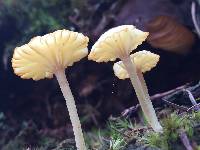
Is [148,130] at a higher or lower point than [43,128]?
lower

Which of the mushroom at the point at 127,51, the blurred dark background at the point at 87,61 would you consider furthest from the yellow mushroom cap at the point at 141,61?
the blurred dark background at the point at 87,61

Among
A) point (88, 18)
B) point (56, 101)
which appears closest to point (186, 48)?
point (88, 18)

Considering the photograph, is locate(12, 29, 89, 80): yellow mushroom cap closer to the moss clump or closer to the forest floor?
the forest floor

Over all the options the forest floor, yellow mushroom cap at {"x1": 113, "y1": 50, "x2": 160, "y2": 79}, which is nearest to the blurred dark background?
the forest floor

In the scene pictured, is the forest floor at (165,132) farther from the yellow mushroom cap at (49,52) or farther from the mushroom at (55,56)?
the yellow mushroom cap at (49,52)

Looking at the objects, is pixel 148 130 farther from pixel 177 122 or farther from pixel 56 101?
pixel 56 101
